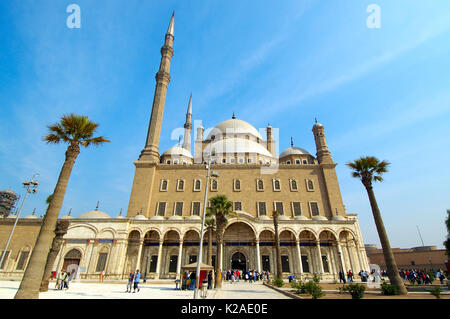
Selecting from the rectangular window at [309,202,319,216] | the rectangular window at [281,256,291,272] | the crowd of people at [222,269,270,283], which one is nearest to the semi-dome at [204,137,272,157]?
the rectangular window at [309,202,319,216]

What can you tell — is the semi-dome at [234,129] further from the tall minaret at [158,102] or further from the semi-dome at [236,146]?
the tall minaret at [158,102]

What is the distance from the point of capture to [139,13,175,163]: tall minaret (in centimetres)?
3347

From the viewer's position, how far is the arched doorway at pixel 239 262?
1092 inches

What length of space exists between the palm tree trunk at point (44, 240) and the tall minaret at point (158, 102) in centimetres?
2015

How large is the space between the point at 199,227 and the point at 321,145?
21.3 m

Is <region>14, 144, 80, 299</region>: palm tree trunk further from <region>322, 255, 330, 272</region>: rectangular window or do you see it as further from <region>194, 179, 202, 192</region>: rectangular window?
<region>322, 255, 330, 272</region>: rectangular window

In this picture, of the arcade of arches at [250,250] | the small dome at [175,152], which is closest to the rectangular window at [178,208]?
the arcade of arches at [250,250]

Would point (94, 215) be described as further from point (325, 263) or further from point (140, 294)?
point (325, 263)

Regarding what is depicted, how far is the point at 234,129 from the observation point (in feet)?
147

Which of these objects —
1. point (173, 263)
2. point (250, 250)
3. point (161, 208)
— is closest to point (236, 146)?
point (161, 208)

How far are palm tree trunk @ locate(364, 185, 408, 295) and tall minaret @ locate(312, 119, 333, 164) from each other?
601 inches

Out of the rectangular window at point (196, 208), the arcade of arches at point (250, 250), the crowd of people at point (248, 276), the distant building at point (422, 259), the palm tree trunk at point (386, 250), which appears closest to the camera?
the palm tree trunk at point (386, 250)
